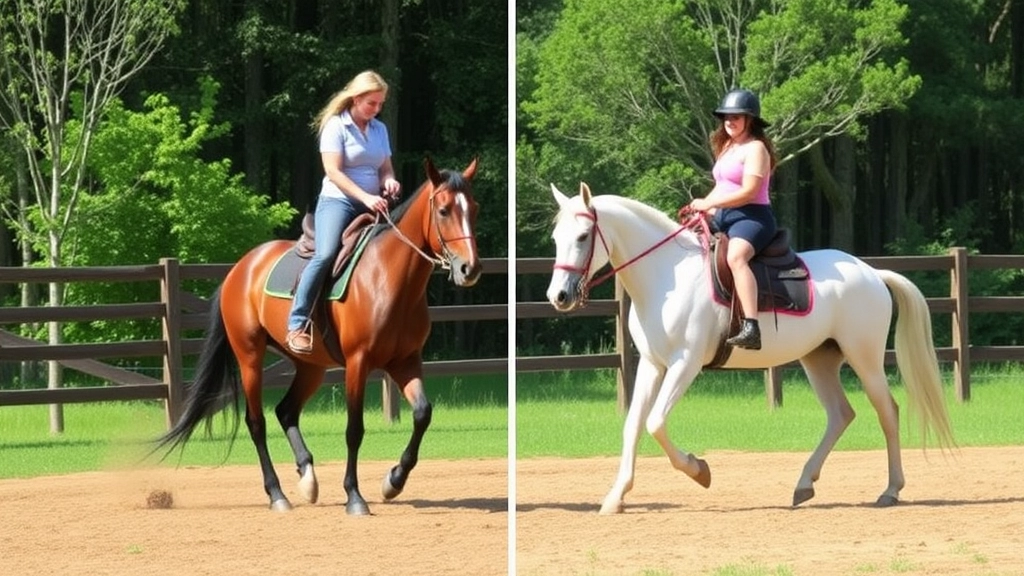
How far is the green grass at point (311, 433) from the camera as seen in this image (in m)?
10.4

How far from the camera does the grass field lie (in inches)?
409

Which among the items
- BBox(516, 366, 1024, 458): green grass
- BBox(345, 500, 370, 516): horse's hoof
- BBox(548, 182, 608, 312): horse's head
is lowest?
BBox(516, 366, 1024, 458): green grass

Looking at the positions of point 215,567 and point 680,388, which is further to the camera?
point 680,388

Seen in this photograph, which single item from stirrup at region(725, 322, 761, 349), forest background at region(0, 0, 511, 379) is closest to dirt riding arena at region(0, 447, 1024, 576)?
stirrup at region(725, 322, 761, 349)

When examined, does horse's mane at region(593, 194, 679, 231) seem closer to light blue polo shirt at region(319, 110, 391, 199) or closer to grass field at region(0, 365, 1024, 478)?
light blue polo shirt at region(319, 110, 391, 199)

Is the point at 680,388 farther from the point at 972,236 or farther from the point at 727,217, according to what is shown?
the point at 972,236

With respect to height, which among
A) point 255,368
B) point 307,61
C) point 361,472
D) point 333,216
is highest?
point 307,61

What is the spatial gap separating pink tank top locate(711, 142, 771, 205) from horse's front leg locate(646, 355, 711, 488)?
65 centimetres

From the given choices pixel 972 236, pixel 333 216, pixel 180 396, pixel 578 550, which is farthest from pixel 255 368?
pixel 972 236

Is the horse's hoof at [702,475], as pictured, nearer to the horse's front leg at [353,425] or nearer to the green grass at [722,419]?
the horse's front leg at [353,425]

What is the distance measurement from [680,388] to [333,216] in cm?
162

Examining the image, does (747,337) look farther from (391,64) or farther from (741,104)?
(391,64)

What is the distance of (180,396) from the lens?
11.7m

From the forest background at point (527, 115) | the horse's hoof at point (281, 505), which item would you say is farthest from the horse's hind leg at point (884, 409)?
the forest background at point (527, 115)
